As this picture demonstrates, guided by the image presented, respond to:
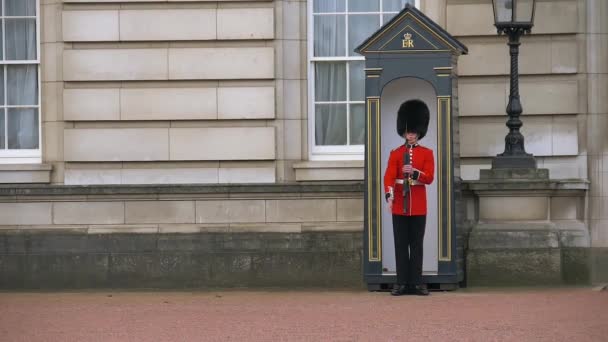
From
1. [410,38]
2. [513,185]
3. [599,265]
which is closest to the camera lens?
[410,38]

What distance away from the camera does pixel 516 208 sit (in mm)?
13883

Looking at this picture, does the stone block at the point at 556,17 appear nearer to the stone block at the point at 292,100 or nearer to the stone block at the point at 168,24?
the stone block at the point at 292,100

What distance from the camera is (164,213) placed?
14.4m

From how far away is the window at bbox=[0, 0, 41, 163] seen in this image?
1480 centimetres

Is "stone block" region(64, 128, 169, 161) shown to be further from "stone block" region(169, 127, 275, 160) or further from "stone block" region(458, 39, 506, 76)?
"stone block" region(458, 39, 506, 76)

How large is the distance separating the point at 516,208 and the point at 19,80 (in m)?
5.23

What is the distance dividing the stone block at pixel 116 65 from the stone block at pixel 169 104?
0.16 m

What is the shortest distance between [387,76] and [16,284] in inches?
168

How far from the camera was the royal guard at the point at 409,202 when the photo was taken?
13.0m

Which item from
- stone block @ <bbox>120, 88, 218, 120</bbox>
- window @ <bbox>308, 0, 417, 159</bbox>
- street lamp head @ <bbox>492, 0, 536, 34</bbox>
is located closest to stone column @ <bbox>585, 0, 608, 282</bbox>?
street lamp head @ <bbox>492, 0, 536, 34</bbox>

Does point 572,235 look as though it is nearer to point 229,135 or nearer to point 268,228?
point 268,228

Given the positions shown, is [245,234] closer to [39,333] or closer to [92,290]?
[92,290]

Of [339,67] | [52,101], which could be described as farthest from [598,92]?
[52,101]

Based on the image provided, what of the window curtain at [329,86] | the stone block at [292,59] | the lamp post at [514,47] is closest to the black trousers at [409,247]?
the lamp post at [514,47]
